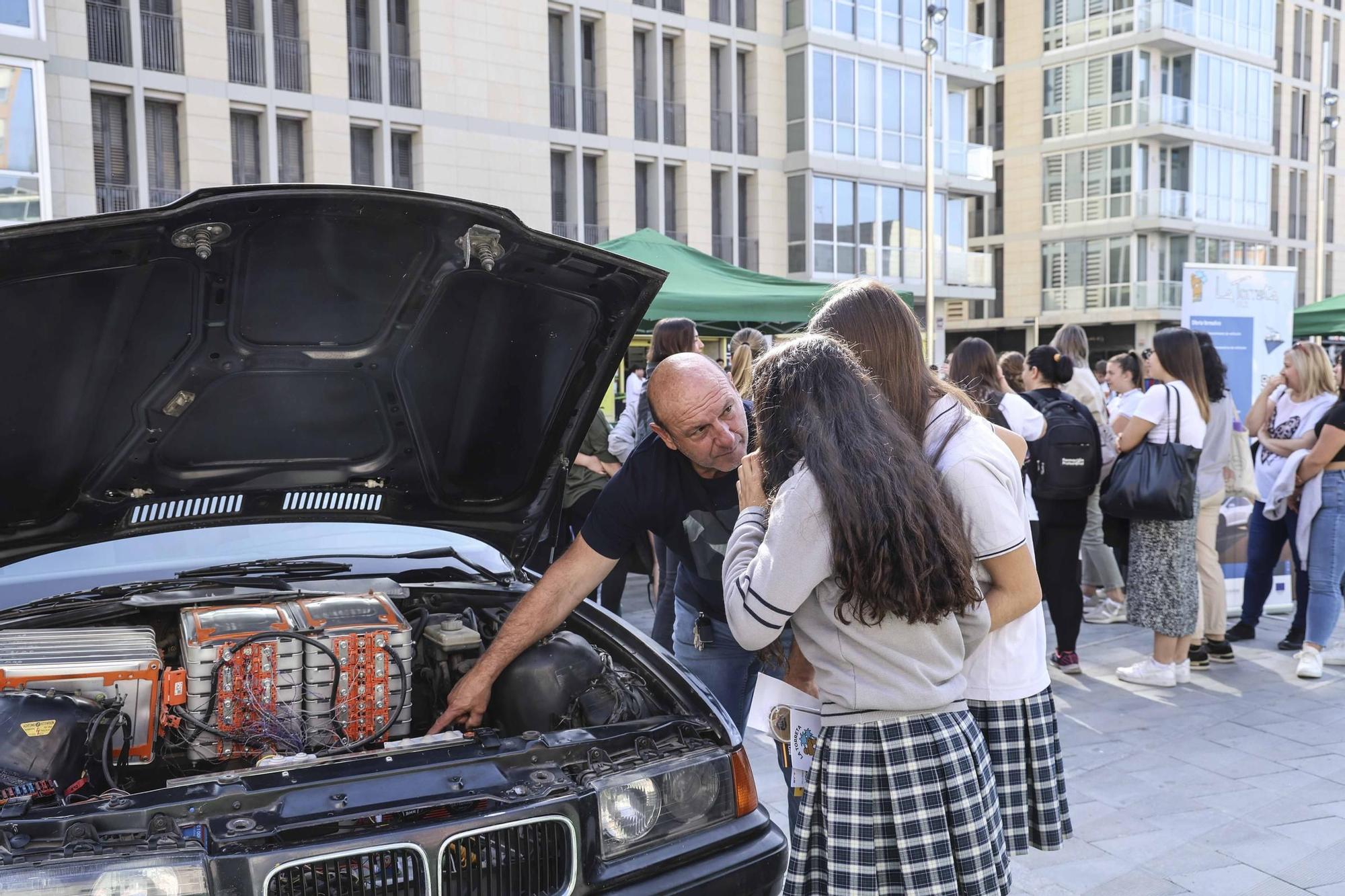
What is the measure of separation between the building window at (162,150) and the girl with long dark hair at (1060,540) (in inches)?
681

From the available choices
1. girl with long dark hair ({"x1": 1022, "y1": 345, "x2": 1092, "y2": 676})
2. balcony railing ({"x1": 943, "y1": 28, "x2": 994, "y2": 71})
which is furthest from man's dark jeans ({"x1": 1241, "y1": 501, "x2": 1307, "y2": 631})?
balcony railing ({"x1": 943, "y1": 28, "x2": 994, "y2": 71})

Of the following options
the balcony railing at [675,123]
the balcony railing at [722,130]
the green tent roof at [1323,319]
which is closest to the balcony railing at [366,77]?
the balcony railing at [675,123]

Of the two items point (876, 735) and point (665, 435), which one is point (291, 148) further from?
point (876, 735)

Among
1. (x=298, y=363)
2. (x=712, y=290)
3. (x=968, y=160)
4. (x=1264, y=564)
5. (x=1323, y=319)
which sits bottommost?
(x=1264, y=564)

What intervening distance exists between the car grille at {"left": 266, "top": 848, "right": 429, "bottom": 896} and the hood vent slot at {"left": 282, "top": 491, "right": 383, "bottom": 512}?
1523mm

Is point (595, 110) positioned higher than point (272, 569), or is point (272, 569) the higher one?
point (595, 110)

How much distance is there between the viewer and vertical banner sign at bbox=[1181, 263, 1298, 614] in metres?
8.44

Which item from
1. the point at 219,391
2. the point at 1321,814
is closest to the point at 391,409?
the point at 219,391

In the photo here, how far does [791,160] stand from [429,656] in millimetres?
25410

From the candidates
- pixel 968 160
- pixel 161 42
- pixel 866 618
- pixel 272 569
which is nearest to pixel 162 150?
pixel 161 42

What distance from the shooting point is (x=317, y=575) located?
11.1ft

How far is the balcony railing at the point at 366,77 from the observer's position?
69.4ft

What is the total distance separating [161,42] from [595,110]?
29.7 ft

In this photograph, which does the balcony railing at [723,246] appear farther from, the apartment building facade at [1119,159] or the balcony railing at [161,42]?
the apartment building facade at [1119,159]
